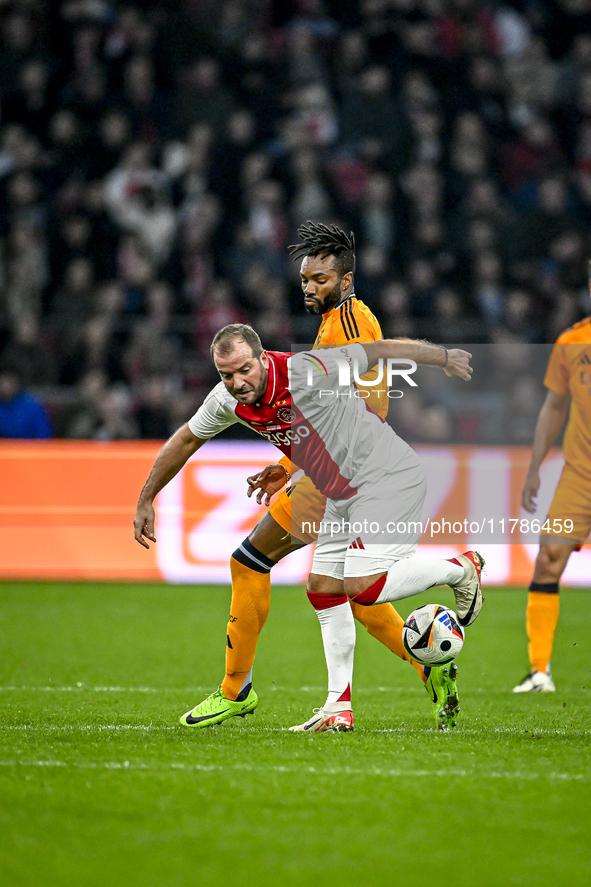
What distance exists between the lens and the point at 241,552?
481 centimetres

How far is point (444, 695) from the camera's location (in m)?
4.53

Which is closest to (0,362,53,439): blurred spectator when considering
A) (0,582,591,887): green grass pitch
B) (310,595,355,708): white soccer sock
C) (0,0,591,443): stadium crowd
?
(0,0,591,443): stadium crowd

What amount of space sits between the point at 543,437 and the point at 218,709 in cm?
247

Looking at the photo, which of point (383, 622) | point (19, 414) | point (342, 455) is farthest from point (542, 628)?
point (19, 414)

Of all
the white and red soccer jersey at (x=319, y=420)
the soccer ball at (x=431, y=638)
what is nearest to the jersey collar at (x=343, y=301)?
the white and red soccer jersey at (x=319, y=420)

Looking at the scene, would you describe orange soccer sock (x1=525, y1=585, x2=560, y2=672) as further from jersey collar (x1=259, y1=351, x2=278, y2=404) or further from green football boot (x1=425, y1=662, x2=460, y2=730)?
jersey collar (x1=259, y1=351, x2=278, y2=404)

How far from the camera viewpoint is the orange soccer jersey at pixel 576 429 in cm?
596

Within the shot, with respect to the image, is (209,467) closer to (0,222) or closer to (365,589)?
(0,222)

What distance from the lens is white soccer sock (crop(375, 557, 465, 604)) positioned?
172 inches

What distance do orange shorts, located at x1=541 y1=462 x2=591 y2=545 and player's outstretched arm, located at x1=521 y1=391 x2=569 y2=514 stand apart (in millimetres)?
134

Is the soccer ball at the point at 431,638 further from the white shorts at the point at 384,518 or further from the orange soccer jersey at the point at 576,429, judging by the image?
the orange soccer jersey at the point at 576,429

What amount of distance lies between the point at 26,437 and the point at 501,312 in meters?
A: 5.45

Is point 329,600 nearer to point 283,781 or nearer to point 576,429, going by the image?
point 283,781

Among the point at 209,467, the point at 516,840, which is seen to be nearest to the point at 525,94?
the point at 209,467
